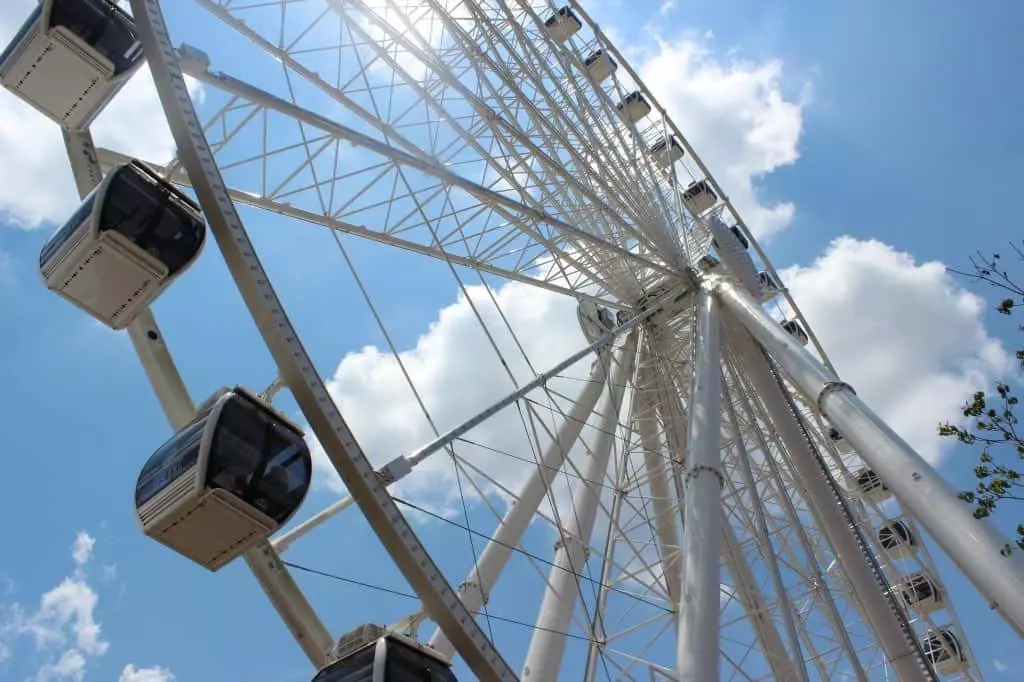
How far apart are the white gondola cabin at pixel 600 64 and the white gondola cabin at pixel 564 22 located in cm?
77

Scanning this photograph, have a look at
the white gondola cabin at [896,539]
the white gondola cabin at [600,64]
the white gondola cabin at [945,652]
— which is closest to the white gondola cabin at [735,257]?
the white gondola cabin at [600,64]

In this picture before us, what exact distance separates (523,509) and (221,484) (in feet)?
21.9

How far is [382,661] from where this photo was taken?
7473 millimetres

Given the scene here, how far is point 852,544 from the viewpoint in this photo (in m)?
13.2

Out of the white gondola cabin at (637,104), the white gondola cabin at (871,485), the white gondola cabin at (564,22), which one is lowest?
the white gondola cabin at (871,485)

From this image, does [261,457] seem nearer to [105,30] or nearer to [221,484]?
[221,484]

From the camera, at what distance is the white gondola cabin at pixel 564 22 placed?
76.6ft

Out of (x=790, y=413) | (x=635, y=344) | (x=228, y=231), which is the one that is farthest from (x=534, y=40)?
(x=228, y=231)

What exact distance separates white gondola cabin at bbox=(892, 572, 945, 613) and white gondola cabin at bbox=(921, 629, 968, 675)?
0.64 metres

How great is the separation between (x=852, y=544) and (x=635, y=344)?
560 cm

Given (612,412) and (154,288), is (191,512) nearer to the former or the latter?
(154,288)

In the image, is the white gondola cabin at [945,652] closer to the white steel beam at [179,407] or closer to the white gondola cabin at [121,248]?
the white steel beam at [179,407]

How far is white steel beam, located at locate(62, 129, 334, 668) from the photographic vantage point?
8.02 metres

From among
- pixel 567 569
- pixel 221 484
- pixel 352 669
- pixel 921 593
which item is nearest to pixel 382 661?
pixel 352 669
